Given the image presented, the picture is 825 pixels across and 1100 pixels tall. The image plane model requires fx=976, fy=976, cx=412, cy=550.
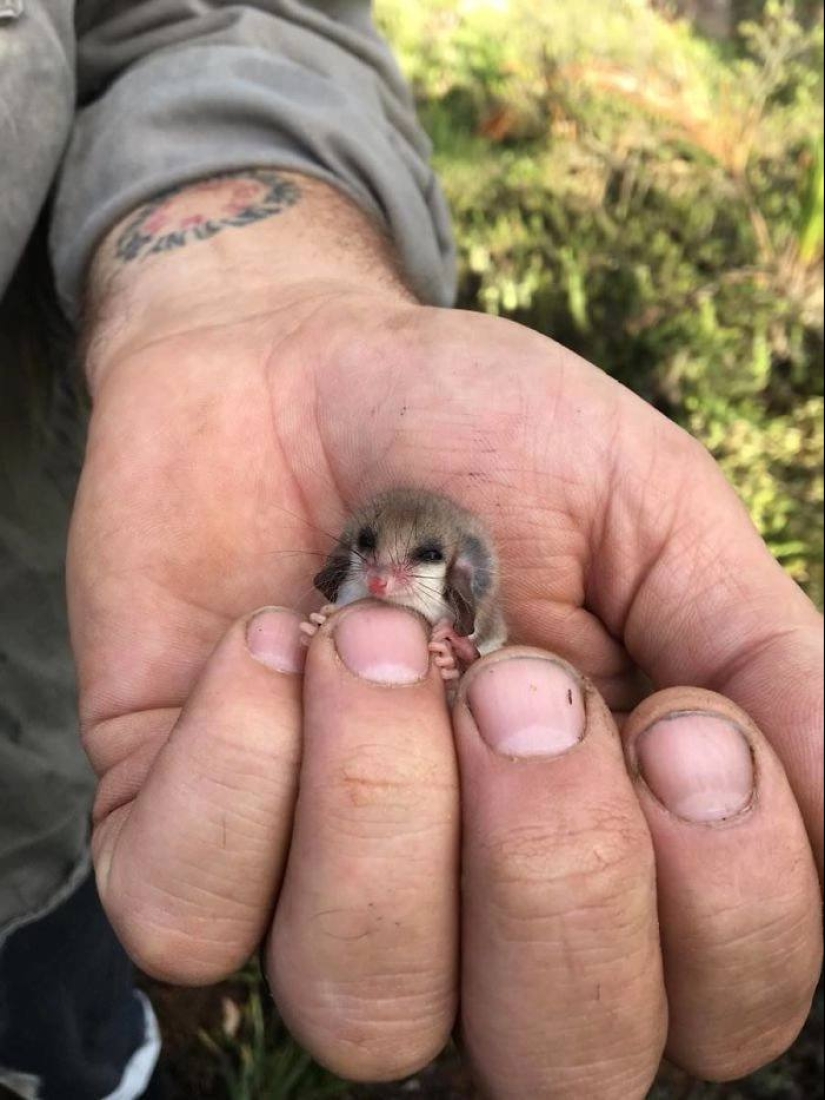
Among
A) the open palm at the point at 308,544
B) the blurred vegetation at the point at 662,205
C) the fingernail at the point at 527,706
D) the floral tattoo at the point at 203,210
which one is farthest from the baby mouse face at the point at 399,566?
the blurred vegetation at the point at 662,205

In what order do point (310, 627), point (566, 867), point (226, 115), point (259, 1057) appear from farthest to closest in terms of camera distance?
point (259, 1057) < point (226, 115) < point (310, 627) < point (566, 867)

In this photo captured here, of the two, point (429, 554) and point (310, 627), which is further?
point (429, 554)

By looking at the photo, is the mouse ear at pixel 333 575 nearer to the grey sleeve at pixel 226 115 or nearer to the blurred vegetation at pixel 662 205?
the grey sleeve at pixel 226 115

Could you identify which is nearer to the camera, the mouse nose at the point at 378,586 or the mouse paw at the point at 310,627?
the mouse paw at the point at 310,627

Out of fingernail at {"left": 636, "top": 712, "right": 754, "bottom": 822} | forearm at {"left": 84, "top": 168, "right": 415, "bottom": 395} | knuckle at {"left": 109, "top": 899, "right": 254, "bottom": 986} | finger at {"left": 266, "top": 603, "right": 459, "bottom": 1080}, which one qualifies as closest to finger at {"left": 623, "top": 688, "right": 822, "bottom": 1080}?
fingernail at {"left": 636, "top": 712, "right": 754, "bottom": 822}

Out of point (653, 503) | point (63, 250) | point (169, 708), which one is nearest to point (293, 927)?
point (169, 708)

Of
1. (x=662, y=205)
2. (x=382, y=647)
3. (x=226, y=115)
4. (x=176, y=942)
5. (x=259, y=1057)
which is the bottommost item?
(x=259, y=1057)

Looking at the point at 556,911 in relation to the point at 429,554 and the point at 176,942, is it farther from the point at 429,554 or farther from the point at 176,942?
the point at 429,554

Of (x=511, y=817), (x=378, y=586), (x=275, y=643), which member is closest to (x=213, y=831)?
(x=275, y=643)
